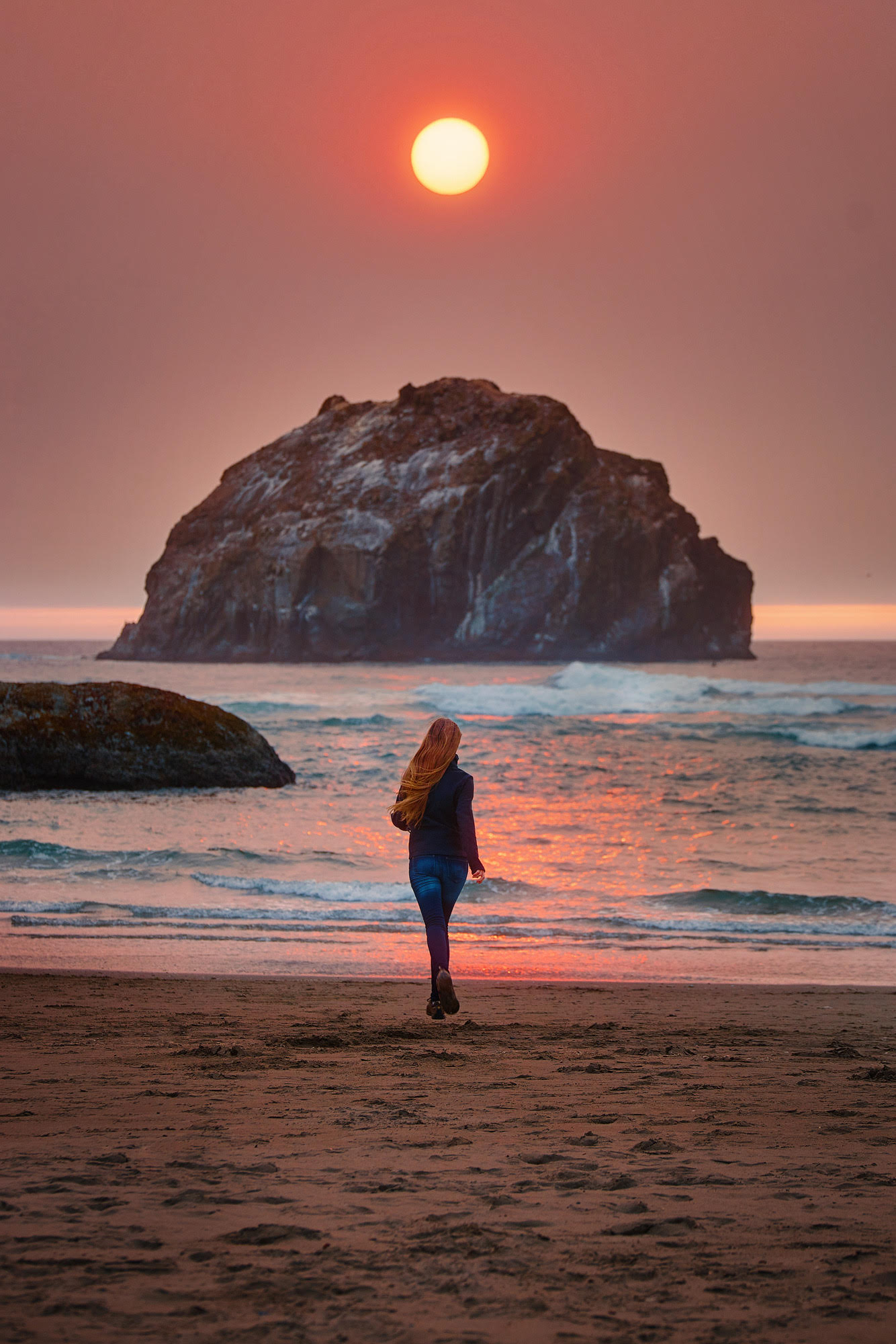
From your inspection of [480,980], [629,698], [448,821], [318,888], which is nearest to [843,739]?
[629,698]

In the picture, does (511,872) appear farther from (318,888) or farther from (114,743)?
(114,743)

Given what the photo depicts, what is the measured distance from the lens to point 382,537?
124312 mm

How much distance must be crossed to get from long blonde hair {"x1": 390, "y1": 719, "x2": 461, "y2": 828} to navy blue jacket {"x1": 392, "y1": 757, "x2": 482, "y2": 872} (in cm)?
3

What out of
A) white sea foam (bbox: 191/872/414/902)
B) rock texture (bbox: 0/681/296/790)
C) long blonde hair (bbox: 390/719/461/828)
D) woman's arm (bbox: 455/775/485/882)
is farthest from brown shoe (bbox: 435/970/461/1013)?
rock texture (bbox: 0/681/296/790)

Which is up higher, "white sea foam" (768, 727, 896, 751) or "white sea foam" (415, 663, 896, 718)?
"white sea foam" (415, 663, 896, 718)

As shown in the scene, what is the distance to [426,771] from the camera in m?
6.12

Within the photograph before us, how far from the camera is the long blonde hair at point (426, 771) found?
610 centimetres

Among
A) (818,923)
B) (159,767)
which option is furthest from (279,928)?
(159,767)

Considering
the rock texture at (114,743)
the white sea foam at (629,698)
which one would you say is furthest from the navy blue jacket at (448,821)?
the white sea foam at (629,698)

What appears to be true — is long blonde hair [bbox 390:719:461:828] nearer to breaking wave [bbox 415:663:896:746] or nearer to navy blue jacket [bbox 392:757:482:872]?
navy blue jacket [bbox 392:757:482:872]

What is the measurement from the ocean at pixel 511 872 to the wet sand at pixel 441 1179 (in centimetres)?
221

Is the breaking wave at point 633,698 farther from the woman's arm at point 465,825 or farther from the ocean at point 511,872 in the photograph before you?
the woman's arm at point 465,825

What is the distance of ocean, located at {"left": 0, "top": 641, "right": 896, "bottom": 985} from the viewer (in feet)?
27.0

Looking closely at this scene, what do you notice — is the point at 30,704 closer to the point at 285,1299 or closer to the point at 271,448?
the point at 285,1299
